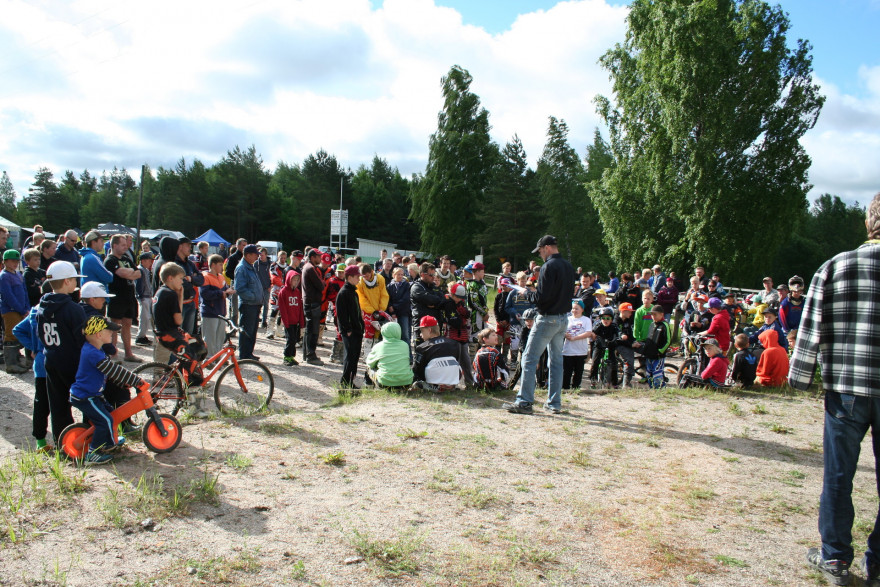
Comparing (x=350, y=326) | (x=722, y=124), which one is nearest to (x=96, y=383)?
(x=350, y=326)

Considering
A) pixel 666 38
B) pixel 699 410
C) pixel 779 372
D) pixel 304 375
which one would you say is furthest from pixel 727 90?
pixel 304 375

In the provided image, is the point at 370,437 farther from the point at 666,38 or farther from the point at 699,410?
the point at 666,38

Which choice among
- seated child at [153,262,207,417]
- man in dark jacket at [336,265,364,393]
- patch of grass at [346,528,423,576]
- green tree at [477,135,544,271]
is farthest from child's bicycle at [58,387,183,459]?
green tree at [477,135,544,271]

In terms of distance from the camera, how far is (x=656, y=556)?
3297 mm

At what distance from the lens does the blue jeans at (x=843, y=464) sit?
9.82 ft

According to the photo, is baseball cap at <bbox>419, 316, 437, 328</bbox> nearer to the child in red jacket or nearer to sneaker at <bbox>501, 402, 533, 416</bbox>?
sneaker at <bbox>501, 402, 533, 416</bbox>

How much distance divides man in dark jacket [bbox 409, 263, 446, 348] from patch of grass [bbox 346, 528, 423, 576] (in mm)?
4828

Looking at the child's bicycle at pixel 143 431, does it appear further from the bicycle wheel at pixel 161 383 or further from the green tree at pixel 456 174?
the green tree at pixel 456 174

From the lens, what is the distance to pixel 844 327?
10.1 feet

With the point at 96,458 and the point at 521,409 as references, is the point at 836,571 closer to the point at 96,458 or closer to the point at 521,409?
the point at 521,409

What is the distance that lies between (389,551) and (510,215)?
4450 centimetres

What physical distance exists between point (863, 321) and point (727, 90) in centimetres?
2562

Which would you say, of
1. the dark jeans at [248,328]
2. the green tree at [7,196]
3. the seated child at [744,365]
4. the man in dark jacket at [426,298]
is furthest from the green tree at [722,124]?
the green tree at [7,196]

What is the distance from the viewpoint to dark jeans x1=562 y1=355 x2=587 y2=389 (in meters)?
8.48
